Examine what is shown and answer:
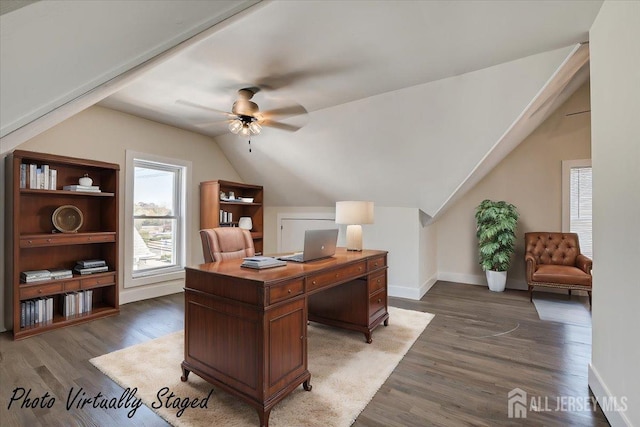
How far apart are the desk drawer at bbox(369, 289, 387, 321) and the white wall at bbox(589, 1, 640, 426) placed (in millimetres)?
1578

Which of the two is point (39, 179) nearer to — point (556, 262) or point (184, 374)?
point (184, 374)

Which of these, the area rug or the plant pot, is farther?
the plant pot

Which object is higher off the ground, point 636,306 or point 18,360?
point 636,306

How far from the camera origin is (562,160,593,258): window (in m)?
4.30

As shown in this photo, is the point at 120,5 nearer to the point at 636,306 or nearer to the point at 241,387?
the point at 241,387

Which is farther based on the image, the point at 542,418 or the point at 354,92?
the point at 354,92

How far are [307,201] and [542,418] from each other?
4.13 metres

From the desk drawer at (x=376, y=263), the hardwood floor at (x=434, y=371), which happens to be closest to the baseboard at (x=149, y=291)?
the hardwood floor at (x=434, y=371)

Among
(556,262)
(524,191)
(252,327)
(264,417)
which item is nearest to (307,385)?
(264,417)

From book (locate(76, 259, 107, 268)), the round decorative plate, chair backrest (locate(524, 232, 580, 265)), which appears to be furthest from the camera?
chair backrest (locate(524, 232, 580, 265))

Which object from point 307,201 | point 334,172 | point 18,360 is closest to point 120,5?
point 18,360

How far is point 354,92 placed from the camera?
3064 millimetres

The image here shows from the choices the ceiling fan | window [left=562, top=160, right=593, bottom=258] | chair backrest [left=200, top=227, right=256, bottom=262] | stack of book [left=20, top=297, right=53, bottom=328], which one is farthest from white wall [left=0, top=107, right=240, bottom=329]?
window [left=562, top=160, right=593, bottom=258]

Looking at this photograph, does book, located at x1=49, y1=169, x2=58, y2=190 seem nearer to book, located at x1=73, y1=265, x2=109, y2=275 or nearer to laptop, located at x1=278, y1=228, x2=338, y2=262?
book, located at x1=73, y1=265, x2=109, y2=275
